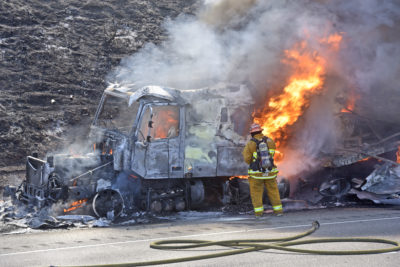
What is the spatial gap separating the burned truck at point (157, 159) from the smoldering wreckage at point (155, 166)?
2cm

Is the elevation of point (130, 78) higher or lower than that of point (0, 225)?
higher

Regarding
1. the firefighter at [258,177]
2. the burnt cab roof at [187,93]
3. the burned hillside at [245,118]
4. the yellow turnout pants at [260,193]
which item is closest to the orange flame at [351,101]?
the burned hillside at [245,118]

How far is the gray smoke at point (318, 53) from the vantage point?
1116cm

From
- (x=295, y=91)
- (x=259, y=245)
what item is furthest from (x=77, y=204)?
(x=295, y=91)

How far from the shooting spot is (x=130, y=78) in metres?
11.6

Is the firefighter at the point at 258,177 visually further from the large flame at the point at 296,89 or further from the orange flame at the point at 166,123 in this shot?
the large flame at the point at 296,89

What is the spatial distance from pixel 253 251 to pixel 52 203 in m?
4.66

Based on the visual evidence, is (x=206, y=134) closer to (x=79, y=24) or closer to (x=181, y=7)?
(x=79, y=24)

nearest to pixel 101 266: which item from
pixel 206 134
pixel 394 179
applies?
pixel 206 134

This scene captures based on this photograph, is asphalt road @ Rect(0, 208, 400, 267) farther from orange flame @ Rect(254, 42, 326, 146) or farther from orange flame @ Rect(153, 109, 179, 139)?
orange flame @ Rect(254, 42, 326, 146)

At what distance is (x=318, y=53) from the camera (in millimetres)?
11719

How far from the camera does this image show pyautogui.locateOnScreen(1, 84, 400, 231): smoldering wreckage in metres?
9.62

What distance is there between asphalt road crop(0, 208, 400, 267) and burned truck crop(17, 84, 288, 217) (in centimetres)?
84

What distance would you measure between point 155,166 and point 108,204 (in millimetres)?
1169
